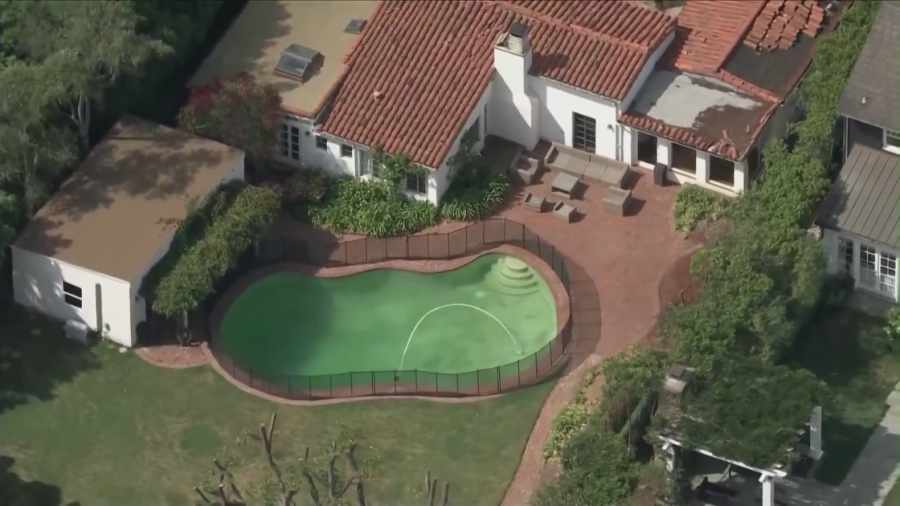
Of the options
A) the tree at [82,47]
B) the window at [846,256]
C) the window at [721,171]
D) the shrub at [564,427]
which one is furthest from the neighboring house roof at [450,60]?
the shrub at [564,427]

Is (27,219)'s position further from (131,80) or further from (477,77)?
(477,77)

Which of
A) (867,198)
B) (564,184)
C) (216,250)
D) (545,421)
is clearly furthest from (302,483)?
(867,198)

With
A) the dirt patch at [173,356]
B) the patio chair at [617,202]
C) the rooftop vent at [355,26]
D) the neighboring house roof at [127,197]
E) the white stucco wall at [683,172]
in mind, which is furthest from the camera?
the rooftop vent at [355,26]

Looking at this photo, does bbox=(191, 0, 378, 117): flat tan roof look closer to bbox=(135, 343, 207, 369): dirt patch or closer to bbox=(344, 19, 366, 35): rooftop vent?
bbox=(344, 19, 366, 35): rooftop vent

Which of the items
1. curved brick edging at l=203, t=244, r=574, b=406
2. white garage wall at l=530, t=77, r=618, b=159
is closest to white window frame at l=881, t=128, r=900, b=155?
white garage wall at l=530, t=77, r=618, b=159

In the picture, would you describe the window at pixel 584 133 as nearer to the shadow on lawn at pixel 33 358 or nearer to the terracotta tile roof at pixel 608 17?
the terracotta tile roof at pixel 608 17

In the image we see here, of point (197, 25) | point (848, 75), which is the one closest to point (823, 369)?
point (848, 75)
